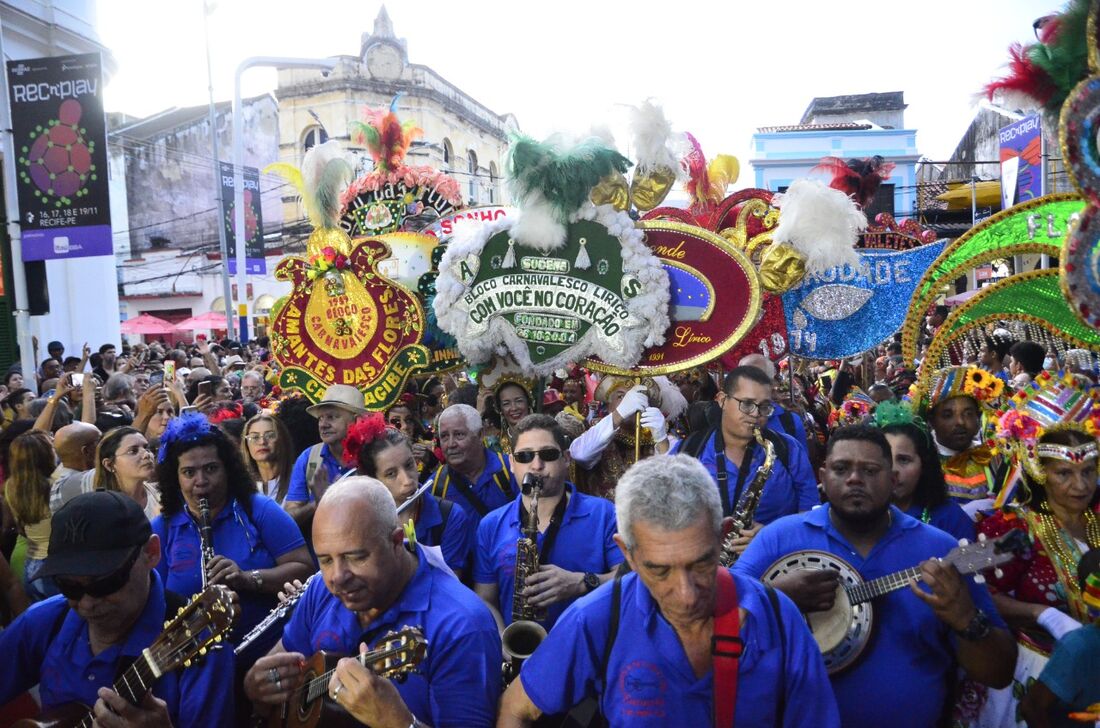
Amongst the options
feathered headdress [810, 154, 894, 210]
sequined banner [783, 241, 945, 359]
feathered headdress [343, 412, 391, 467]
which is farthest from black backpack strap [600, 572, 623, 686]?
feathered headdress [810, 154, 894, 210]

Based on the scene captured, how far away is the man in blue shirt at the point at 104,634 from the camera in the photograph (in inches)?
115

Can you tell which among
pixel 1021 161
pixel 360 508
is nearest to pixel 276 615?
pixel 360 508

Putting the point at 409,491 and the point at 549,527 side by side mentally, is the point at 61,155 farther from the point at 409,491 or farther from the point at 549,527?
the point at 549,527

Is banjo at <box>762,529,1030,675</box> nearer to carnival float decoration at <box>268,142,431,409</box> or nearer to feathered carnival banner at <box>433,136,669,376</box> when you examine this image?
feathered carnival banner at <box>433,136,669,376</box>

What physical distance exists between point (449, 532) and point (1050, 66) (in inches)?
146

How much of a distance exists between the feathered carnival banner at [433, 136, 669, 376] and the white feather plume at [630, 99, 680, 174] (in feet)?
0.54

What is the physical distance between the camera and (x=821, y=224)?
6191 mm

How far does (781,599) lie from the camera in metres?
2.49

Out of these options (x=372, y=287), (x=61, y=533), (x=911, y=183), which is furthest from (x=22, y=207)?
(x=911, y=183)

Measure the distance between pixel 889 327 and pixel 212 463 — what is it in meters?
5.50

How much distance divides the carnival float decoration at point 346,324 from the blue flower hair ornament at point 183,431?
276 cm

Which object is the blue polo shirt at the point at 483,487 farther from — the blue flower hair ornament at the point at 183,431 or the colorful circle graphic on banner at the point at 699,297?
the blue flower hair ornament at the point at 183,431

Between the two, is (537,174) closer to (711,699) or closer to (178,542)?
(178,542)

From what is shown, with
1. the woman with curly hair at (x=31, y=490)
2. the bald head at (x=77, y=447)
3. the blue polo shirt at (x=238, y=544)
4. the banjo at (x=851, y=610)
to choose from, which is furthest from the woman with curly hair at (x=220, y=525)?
the banjo at (x=851, y=610)
